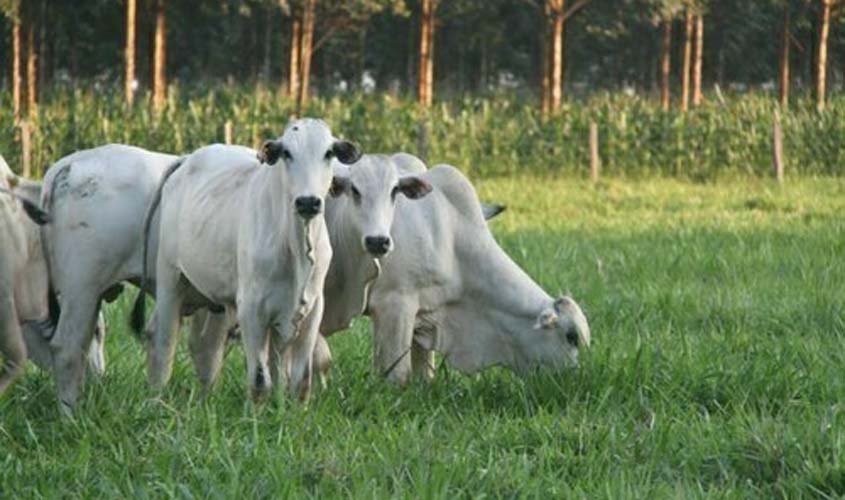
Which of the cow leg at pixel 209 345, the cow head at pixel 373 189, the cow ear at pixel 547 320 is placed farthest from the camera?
the cow ear at pixel 547 320

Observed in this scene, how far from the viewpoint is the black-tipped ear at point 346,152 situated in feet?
24.7

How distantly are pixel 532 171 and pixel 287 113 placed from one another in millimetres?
4352

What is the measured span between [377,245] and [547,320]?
1.51m

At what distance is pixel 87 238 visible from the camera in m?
8.36

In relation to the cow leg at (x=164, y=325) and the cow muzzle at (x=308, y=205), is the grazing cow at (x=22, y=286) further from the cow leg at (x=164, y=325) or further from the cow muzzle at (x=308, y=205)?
the cow muzzle at (x=308, y=205)

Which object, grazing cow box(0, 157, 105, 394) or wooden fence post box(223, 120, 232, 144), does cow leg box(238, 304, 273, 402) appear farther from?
wooden fence post box(223, 120, 232, 144)

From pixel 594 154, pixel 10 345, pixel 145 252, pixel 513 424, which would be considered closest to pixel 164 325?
pixel 145 252

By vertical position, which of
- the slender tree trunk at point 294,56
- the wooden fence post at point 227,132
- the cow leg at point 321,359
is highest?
the slender tree trunk at point 294,56

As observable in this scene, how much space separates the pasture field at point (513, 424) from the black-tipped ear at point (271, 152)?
39.9 inches

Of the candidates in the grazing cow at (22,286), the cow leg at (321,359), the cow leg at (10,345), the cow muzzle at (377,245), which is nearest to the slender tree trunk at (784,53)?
the cow leg at (321,359)

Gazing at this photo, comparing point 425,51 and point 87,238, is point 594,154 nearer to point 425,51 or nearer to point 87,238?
point 425,51

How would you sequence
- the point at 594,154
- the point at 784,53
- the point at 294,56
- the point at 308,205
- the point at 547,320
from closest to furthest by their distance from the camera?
the point at 308,205 < the point at 547,320 < the point at 594,154 < the point at 294,56 < the point at 784,53

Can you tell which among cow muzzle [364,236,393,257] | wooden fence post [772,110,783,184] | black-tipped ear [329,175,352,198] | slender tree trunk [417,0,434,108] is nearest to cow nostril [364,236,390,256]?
cow muzzle [364,236,393,257]

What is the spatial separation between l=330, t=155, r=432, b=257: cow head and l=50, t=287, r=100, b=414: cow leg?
1259 mm
